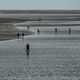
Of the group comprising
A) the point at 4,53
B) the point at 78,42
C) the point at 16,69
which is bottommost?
the point at 78,42

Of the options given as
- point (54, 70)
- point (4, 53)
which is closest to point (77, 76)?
point (54, 70)

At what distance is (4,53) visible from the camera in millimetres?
56906

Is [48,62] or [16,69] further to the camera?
[48,62]

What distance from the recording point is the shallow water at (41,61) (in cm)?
4131

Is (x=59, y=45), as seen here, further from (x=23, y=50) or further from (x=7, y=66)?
(x=7, y=66)

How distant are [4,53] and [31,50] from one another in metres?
5.26


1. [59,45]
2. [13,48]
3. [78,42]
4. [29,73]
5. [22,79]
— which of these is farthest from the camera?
[78,42]

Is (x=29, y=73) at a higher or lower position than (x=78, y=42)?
higher

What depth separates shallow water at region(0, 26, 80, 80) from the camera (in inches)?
1626

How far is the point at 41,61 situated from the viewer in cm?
5009

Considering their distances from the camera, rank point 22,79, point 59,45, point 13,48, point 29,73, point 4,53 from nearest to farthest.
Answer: point 22,79 → point 29,73 → point 4,53 → point 13,48 → point 59,45

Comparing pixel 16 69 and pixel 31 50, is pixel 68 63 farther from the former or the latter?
pixel 31 50

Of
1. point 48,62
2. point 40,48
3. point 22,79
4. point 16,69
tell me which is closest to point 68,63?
point 48,62

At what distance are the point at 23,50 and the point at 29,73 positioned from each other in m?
17.6
